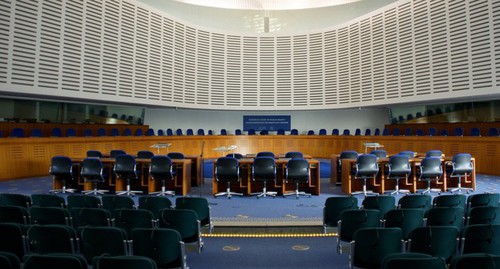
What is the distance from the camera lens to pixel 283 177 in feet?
25.5

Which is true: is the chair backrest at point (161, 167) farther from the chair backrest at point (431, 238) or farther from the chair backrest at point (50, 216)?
the chair backrest at point (431, 238)

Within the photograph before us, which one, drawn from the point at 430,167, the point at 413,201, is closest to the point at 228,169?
the point at 413,201

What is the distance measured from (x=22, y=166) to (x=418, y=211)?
1048cm

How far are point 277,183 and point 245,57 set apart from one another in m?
10.6

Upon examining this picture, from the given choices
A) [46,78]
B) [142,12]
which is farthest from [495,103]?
[46,78]

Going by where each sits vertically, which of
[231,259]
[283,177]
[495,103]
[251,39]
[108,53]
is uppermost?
[251,39]

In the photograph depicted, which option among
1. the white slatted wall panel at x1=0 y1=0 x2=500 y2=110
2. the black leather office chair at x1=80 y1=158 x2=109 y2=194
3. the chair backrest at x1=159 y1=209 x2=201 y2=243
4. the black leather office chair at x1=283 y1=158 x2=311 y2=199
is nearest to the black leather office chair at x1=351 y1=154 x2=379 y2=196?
the black leather office chair at x1=283 y1=158 x2=311 y2=199

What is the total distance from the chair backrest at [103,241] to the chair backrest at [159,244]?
0.13 m

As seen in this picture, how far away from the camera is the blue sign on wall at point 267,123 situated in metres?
18.9

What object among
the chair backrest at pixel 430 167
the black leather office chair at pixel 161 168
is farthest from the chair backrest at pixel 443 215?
the black leather office chair at pixel 161 168

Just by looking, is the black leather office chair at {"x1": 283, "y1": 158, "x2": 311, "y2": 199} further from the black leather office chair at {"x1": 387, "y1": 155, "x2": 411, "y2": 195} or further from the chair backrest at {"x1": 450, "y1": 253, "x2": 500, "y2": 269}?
the chair backrest at {"x1": 450, "y1": 253, "x2": 500, "y2": 269}

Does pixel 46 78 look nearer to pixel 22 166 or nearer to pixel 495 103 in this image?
pixel 22 166

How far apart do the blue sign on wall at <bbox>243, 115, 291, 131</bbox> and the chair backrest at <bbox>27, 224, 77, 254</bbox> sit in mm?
16226

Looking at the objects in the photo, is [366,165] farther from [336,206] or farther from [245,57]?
[245,57]
